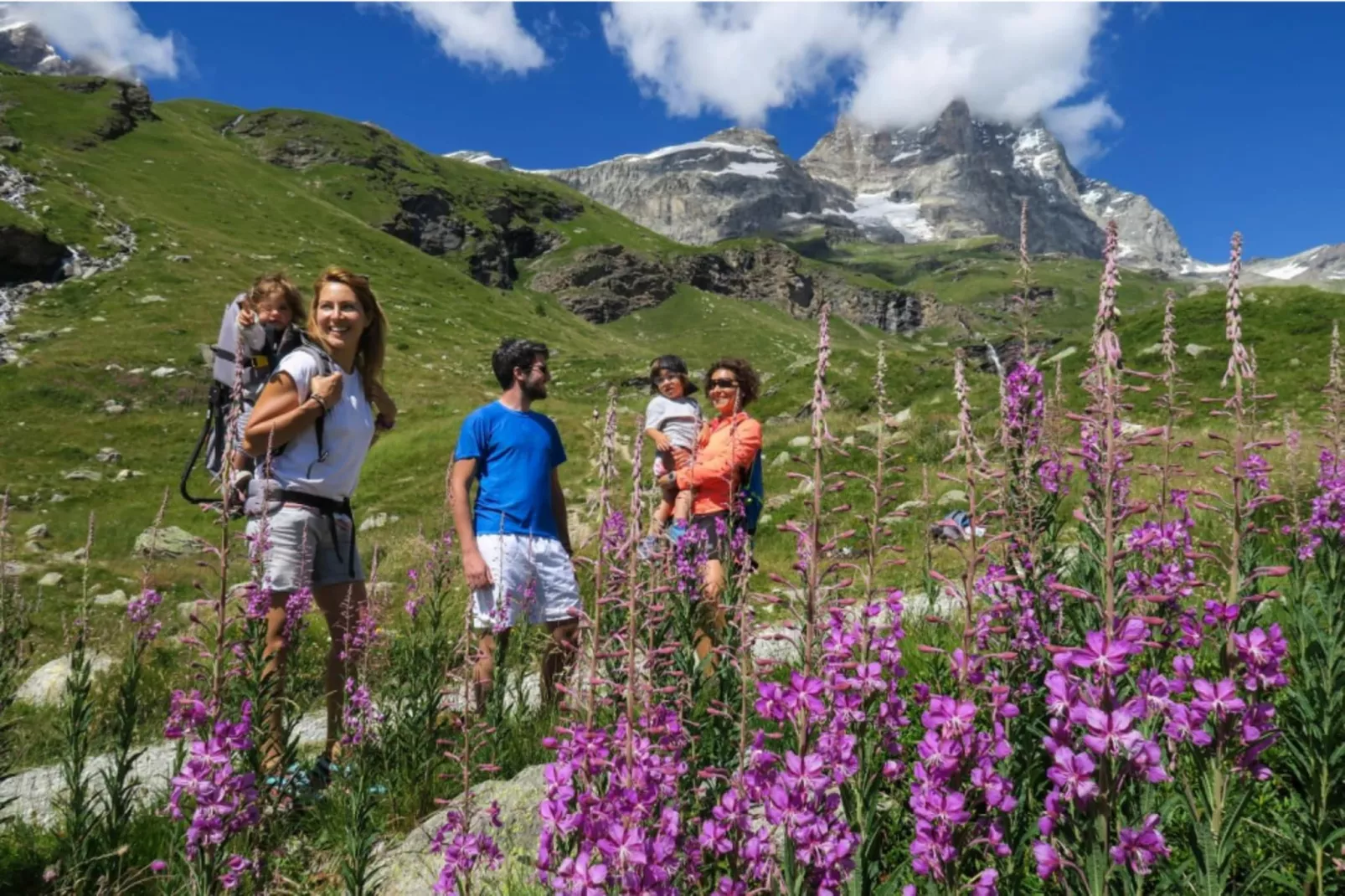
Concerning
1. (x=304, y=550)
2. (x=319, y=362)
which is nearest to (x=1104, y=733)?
(x=304, y=550)

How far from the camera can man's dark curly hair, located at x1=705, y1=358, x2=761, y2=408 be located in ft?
21.2

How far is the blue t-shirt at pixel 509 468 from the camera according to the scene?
5.76m

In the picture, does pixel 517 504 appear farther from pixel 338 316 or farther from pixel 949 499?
pixel 949 499

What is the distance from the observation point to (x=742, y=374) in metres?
6.55

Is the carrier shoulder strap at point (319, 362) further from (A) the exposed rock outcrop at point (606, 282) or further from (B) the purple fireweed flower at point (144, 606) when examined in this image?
(A) the exposed rock outcrop at point (606, 282)

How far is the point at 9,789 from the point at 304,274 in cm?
5915

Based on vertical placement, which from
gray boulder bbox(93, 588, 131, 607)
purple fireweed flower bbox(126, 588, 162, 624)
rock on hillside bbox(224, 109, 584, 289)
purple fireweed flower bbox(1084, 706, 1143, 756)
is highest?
rock on hillside bbox(224, 109, 584, 289)

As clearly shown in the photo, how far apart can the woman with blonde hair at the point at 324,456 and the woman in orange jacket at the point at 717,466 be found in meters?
2.18

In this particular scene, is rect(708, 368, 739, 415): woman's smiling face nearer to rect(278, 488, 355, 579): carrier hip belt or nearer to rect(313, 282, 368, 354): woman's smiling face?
rect(313, 282, 368, 354): woman's smiling face

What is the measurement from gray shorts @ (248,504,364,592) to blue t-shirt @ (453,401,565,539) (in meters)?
1.13

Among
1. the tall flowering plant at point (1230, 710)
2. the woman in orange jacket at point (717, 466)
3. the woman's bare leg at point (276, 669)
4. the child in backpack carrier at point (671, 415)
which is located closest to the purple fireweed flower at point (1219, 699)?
the tall flowering plant at point (1230, 710)

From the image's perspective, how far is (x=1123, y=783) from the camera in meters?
1.67

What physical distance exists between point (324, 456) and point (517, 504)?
1.50m

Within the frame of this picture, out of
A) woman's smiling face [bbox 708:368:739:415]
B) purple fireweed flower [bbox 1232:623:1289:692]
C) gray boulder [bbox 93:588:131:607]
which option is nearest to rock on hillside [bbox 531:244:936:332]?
gray boulder [bbox 93:588:131:607]
